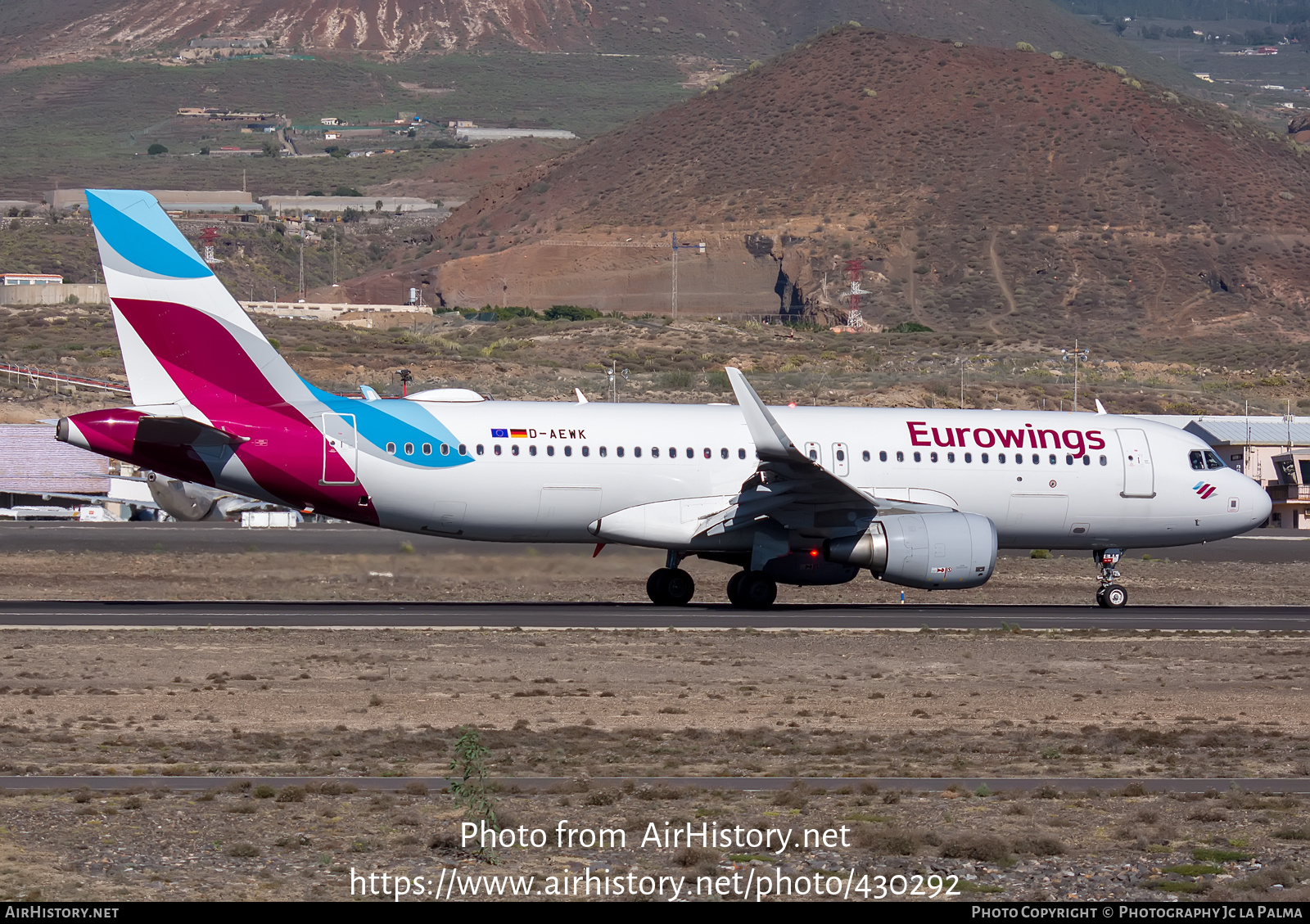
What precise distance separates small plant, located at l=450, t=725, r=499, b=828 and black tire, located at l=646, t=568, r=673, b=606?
14.9m

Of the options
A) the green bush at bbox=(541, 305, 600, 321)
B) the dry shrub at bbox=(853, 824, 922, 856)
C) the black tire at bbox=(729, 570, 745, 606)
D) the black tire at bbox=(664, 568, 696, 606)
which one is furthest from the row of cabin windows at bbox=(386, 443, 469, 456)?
the green bush at bbox=(541, 305, 600, 321)

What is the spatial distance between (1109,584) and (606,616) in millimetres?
10122

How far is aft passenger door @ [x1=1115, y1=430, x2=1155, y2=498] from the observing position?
29.9 metres

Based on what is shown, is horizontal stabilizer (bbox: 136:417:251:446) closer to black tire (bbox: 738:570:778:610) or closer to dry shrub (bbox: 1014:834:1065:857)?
black tire (bbox: 738:570:778:610)

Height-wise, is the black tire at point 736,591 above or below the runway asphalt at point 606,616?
above

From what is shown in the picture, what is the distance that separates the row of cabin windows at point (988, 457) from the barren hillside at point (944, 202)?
7494cm

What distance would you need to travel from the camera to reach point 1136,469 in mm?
30047

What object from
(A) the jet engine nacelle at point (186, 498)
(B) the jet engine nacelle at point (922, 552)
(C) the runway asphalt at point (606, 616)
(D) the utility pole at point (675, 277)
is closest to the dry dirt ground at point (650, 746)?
(C) the runway asphalt at point (606, 616)

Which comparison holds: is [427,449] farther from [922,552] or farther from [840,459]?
[922,552]

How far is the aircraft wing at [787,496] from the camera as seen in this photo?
25922mm

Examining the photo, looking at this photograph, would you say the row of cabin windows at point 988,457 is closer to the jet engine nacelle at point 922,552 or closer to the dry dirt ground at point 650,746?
the jet engine nacelle at point 922,552

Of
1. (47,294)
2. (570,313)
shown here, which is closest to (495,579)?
(47,294)
